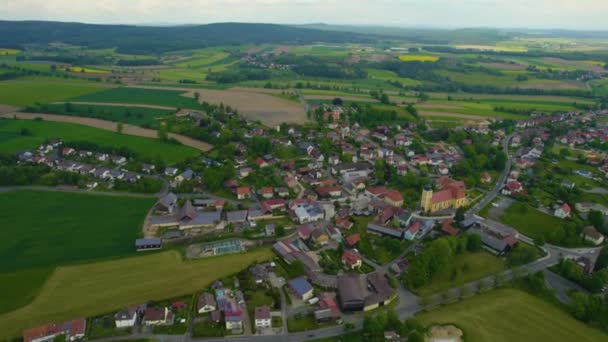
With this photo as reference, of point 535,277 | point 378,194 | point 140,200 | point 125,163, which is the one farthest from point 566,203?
point 125,163

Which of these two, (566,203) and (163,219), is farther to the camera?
(566,203)

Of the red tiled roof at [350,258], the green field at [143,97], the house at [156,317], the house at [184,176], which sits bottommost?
the house at [156,317]

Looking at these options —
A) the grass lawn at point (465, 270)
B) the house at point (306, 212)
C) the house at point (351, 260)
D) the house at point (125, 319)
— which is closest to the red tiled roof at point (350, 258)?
the house at point (351, 260)

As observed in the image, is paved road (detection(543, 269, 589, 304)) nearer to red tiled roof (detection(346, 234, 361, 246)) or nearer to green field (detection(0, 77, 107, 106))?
red tiled roof (detection(346, 234, 361, 246))

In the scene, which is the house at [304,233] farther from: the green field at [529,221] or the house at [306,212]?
the green field at [529,221]

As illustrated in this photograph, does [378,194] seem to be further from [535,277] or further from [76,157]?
[76,157]

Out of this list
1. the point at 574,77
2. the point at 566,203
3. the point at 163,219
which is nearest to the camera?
the point at 163,219

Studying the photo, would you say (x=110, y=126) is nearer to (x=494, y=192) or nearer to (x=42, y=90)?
(x=42, y=90)
